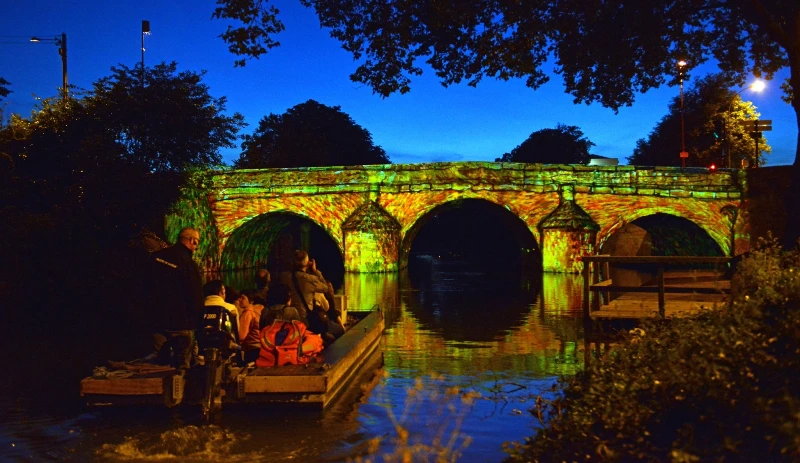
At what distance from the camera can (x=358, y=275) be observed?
35125mm

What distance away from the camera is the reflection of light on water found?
7.41 m

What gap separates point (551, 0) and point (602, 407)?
9.86m

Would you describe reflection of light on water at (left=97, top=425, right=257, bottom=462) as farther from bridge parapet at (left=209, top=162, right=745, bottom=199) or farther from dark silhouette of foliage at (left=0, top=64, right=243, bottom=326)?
bridge parapet at (left=209, top=162, right=745, bottom=199)

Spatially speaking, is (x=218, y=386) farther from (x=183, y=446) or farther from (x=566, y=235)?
(x=566, y=235)

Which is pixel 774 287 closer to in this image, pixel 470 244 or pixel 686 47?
pixel 686 47

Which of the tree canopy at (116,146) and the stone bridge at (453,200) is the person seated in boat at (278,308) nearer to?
the tree canopy at (116,146)

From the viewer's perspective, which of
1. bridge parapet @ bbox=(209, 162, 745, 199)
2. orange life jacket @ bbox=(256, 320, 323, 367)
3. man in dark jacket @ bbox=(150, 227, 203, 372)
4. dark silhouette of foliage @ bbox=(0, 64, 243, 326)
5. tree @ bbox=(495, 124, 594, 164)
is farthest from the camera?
tree @ bbox=(495, 124, 594, 164)

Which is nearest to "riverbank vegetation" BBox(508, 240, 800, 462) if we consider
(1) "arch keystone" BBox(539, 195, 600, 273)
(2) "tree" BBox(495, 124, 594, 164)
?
(1) "arch keystone" BBox(539, 195, 600, 273)

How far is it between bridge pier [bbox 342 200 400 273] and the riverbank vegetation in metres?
28.5

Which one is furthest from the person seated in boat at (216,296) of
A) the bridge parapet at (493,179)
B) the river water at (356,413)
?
the bridge parapet at (493,179)

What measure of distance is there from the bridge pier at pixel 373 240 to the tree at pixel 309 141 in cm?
2039

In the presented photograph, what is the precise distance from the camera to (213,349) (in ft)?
28.0

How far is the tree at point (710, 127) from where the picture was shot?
52656 millimetres

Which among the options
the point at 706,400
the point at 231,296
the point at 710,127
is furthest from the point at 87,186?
the point at 710,127
